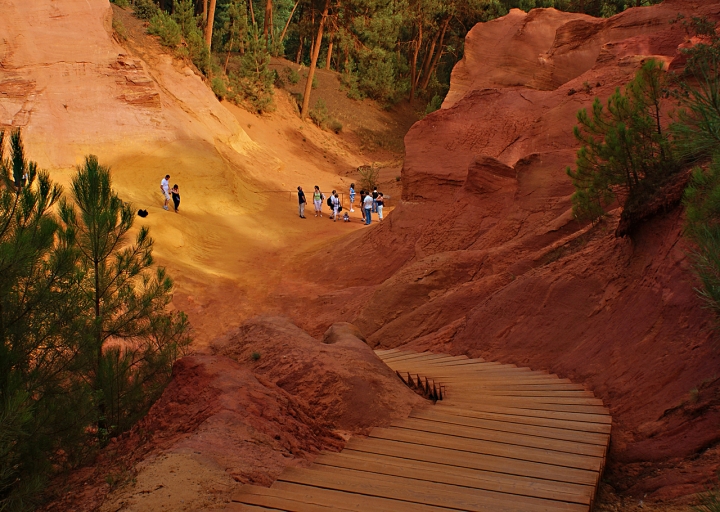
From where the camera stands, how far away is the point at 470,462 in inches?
172

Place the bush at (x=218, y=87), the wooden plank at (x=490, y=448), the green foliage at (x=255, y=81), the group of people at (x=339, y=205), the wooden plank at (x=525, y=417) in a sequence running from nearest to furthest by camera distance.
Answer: the wooden plank at (x=490, y=448), the wooden plank at (x=525, y=417), the group of people at (x=339, y=205), the bush at (x=218, y=87), the green foliage at (x=255, y=81)

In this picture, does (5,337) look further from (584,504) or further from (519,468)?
(584,504)

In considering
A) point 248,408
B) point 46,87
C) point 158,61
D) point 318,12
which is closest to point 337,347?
point 248,408

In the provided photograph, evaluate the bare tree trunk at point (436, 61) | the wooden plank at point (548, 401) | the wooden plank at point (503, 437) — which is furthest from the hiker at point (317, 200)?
the bare tree trunk at point (436, 61)

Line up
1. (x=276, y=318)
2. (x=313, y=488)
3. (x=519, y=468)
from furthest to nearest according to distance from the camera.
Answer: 1. (x=276, y=318)
2. (x=519, y=468)
3. (x=313, y=488)

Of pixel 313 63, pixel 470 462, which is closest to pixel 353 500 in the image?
pixel 470 462

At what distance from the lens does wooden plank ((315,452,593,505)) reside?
3873 mm

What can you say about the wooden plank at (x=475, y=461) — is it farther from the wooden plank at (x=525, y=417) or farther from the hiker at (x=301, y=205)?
the hiker at (x=301, y=205)

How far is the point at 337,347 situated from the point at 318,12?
33.9 meters

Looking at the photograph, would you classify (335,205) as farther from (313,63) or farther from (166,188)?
(313,63)

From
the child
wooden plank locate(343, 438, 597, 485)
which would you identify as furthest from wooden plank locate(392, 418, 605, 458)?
the child

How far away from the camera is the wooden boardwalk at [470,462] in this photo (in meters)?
3.62

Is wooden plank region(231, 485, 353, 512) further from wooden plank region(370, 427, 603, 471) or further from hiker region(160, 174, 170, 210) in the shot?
hiker region(160, 174, 170, 210)

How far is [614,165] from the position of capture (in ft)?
28.5
